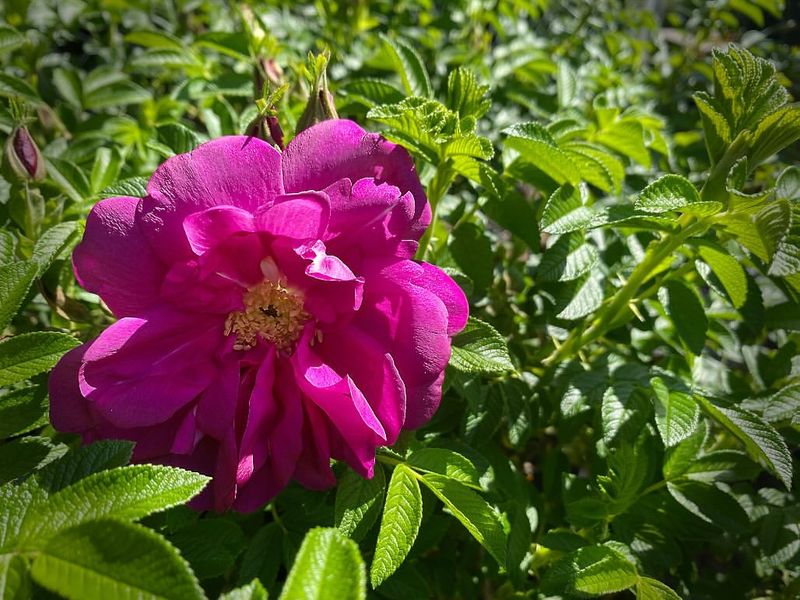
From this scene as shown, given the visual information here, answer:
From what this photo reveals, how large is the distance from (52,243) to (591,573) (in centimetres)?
81

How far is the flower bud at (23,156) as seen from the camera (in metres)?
0.89

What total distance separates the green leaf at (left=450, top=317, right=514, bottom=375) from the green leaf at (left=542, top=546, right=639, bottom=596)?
263 mm

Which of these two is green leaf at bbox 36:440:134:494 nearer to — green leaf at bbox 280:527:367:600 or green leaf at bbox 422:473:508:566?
green leaf at bbox 280:527:367:600

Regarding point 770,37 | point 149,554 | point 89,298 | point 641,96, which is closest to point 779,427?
point 149,554

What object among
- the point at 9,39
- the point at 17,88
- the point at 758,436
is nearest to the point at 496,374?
the point at 758,436

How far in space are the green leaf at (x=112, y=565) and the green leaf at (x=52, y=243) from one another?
1.30ft

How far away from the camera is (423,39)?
1.81 metres

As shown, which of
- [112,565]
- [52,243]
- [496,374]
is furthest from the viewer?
[496,374]

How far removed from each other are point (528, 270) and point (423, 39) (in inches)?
37.3

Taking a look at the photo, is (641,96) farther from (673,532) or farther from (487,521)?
(487,521)

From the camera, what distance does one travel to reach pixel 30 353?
0.71 metres

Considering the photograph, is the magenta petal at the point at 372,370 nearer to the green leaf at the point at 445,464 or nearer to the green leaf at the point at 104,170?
the green leaf at the point at 445,464

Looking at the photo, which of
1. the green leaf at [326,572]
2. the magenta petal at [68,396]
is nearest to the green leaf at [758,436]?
the green leaf at [326,572]

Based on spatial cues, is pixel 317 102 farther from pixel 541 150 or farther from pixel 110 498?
pixel 110 498
